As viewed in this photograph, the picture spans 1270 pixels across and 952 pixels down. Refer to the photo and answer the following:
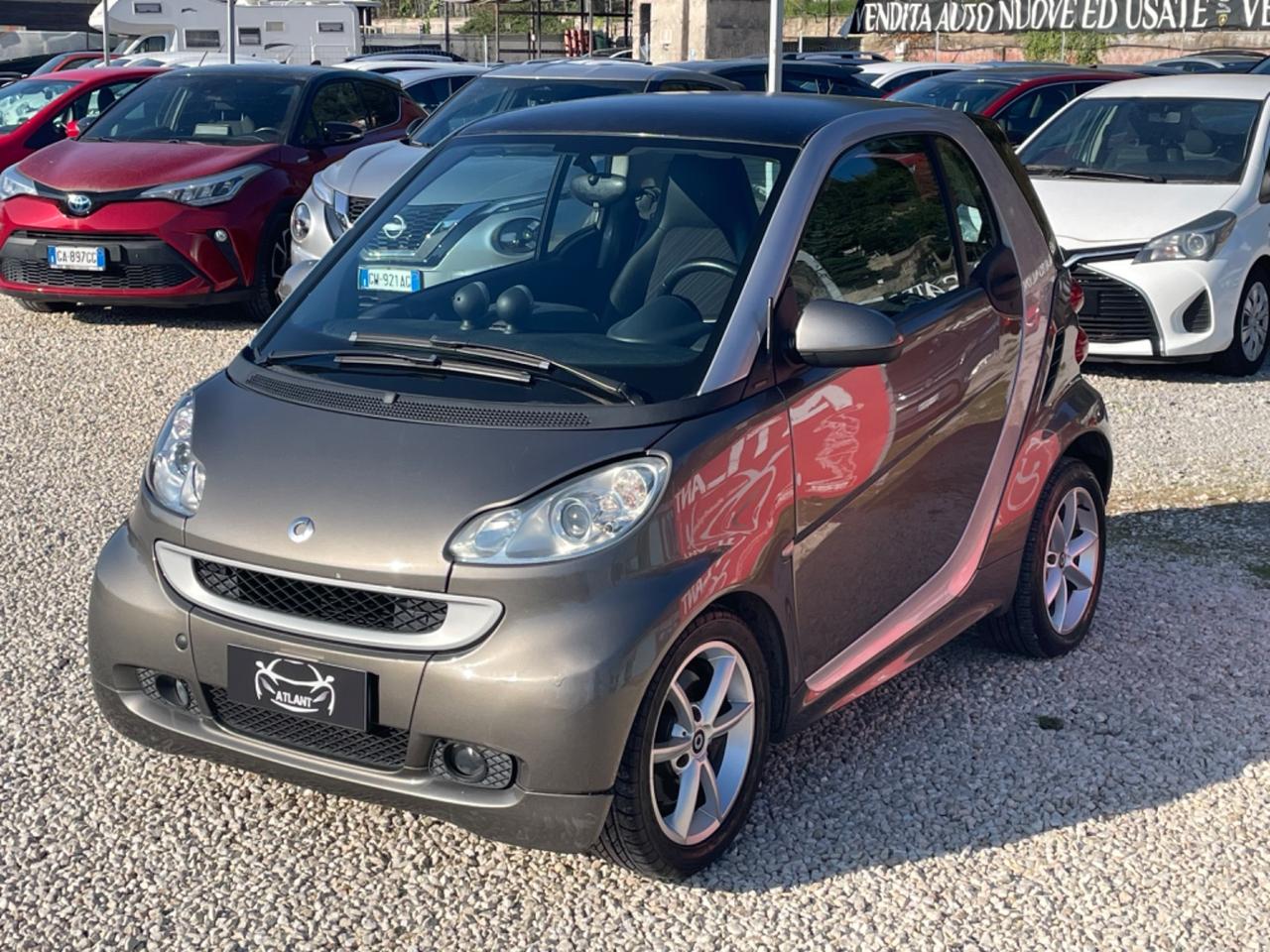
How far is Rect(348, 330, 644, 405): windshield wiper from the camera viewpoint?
3.62 metres

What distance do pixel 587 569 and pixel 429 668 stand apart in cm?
37

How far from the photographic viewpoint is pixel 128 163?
10461mm

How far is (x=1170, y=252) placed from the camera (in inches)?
356

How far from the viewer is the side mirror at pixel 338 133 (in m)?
11.2

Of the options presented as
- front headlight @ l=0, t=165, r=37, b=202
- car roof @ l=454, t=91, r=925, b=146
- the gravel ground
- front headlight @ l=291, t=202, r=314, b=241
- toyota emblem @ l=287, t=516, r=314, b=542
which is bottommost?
the gravel ground

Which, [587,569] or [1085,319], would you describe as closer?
[587,569]

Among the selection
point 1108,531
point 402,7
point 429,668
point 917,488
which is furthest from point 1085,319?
point 402,7

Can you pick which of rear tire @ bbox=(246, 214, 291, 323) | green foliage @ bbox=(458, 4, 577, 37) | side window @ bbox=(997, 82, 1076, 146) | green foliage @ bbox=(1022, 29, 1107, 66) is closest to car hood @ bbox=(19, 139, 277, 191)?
rear tire @ bbox=(246, 214, 291, 323)

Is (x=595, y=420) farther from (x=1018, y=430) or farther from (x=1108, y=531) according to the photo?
(x=1108, y=531)

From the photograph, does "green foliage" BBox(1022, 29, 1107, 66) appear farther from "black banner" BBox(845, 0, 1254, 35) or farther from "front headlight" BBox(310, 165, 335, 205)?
"front headlight" BBox(310, 165, 335, 205)

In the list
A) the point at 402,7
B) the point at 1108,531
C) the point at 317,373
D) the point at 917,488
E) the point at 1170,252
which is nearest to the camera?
the point at 317,373

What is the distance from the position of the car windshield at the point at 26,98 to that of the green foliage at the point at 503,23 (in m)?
44.7

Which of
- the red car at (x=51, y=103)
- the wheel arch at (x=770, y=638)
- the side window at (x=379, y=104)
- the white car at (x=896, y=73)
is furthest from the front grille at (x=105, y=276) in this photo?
the white car at (x=896, y=73)

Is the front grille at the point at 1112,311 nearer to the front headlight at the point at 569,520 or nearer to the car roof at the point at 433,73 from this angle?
the front headlight at the point at 569,520
